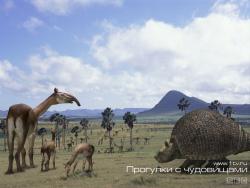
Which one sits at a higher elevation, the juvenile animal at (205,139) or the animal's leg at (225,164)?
the juvenile animal at (205,139)

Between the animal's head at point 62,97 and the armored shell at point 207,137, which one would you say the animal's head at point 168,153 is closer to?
the armored shell at point 207,137

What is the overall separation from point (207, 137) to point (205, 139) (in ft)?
0.50

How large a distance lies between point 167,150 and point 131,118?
8687cm

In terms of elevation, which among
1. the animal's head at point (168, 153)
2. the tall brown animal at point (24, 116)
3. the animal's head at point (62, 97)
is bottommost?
the animal's head at point (168, 153)

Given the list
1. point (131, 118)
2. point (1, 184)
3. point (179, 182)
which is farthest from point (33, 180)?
point (131, 118)

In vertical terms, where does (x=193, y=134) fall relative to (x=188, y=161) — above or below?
above

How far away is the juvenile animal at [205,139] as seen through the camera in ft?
75.3

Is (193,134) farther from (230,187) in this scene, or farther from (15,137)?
(15,137)

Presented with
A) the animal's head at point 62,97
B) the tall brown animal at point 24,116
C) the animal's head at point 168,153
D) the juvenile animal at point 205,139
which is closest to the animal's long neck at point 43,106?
the tall brown animal at point 24,116

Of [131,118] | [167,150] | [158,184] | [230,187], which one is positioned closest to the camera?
[230,187]

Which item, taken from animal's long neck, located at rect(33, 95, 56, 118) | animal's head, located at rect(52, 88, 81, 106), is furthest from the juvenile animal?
animal's long neck, located at rect(33, 95, 56, 118)

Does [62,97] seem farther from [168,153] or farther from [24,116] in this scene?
[168,153]

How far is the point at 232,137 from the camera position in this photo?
76.5ft

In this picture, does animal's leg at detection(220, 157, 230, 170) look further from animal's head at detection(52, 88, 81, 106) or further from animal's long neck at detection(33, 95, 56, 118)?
animal's long neck at detection(33, 95, 56, 118)
